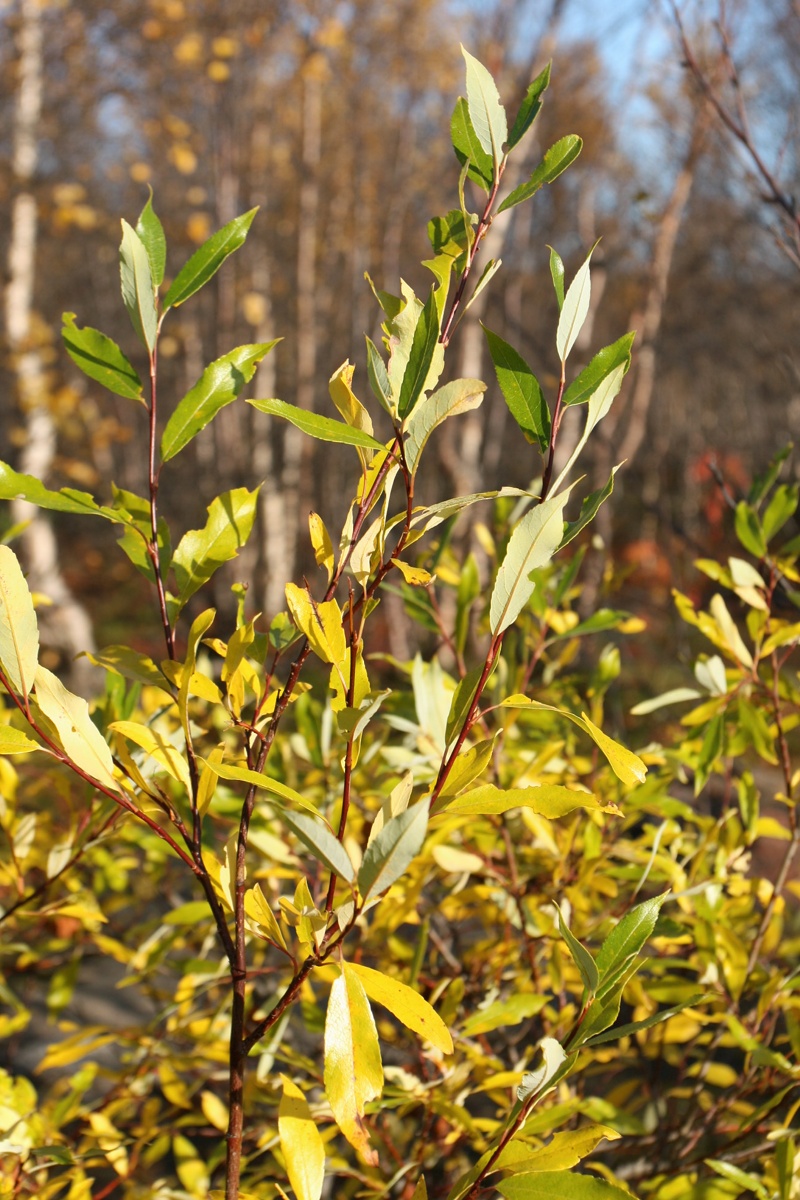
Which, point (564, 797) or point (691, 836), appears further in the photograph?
point (691, 836)

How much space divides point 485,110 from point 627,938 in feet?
1.82

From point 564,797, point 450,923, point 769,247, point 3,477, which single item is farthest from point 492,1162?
point 769,247

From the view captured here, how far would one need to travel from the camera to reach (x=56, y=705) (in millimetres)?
577

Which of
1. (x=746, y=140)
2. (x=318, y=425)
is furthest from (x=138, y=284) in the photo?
(x=746, y=140)

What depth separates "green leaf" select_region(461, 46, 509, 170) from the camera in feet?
1.93

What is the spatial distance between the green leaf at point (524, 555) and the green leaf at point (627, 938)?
0.21 metres

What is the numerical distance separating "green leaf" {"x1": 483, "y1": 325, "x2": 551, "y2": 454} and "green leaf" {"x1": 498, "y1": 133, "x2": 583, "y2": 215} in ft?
0.30

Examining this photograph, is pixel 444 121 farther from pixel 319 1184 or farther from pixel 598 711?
pixel 319 1184

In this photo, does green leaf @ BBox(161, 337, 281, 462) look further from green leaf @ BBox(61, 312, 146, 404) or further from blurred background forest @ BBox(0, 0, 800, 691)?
blurred background forest @ BBox(0, 0, 800, 691)

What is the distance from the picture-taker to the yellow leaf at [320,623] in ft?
1.83

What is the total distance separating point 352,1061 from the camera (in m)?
0.52

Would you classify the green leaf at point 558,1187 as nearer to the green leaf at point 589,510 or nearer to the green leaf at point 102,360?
the green leaf at point 589,510

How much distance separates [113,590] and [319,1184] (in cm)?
1388

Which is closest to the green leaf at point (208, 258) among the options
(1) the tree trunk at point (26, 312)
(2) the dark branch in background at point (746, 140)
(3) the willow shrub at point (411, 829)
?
(3) the willow shrub at point (411, 829)
